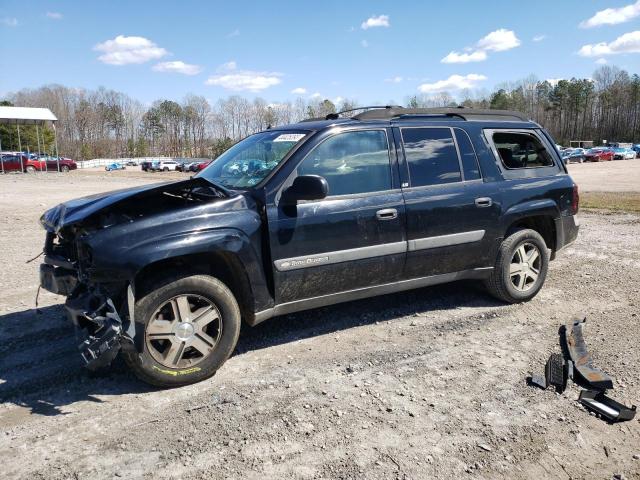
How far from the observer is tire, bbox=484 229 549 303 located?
5.25 metres

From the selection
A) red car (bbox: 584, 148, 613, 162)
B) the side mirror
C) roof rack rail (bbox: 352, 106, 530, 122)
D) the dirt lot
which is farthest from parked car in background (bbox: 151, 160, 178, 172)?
the side mirror

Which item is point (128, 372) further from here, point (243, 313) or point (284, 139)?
point (284, 139)

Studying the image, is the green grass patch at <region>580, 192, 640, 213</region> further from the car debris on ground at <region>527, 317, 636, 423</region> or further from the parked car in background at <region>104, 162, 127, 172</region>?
the parked car in background at <region>104, 162, 127, 172</region>

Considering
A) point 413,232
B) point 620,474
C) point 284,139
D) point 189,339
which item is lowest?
point 620,474

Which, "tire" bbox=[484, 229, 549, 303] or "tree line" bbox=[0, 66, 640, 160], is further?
"tree line" bbox=[0, 66, 640, 160]

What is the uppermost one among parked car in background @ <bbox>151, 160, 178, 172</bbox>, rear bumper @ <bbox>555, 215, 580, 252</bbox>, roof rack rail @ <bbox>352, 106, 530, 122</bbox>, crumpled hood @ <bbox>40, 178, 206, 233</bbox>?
parked car in background @ <bbox>151, 160, 178, 172</bbox>

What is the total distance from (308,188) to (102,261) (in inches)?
61.5

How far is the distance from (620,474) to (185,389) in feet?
9.13

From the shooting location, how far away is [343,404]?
340 centimetres

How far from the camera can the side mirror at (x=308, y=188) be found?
12.7ft

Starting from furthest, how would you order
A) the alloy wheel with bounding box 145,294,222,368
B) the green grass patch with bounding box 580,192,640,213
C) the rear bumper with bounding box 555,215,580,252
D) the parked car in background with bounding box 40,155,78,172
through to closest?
the parked car in background with bounding box 40,155,78,172
the green grass patch with bounding box 580,192,640,213
the rear bumper with bounding box 555,215,580,252
the alloy wheel with bounding box 145,294,222,368

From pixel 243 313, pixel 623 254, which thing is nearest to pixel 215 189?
pixel 243 313

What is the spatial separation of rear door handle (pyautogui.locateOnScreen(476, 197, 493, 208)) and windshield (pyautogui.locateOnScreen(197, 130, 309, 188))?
1.87 meters

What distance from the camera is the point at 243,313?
13.3 ft
